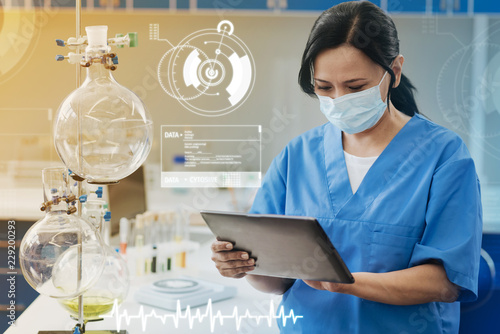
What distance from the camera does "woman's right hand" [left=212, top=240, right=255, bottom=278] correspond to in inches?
47.3

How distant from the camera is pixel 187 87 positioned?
107 inches

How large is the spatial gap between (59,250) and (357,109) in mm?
762

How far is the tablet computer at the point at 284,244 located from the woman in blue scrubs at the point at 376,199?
0.04m

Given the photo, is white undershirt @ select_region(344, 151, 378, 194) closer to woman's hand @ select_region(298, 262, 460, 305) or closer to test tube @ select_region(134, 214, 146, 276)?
woman's hand @ select_region(298, 262, 460, 305)

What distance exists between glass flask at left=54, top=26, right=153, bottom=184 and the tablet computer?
0.82ft

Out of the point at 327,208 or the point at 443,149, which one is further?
the point at 327,208

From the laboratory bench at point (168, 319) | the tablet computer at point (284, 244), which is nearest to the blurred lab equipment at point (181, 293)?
the laboratory bench at point (168, 319)

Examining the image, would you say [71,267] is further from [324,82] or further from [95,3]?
[95,3]

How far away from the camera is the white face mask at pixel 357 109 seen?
130 cm

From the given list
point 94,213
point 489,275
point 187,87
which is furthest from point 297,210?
point 187,87

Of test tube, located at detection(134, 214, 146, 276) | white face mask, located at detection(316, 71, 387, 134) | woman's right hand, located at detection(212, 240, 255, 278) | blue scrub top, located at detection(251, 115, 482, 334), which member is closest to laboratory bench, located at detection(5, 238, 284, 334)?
test tube, located at detection(134, 214, 146, 276)

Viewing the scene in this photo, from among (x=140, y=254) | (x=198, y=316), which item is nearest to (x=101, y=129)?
(x=198, y=316)

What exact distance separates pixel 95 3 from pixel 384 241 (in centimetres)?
204

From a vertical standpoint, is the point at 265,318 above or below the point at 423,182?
below
